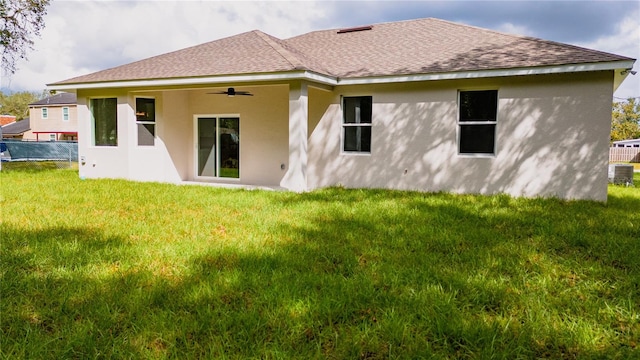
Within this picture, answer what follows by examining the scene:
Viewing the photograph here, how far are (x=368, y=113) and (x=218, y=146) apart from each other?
16.7ft

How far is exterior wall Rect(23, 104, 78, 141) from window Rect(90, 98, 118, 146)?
123 ft

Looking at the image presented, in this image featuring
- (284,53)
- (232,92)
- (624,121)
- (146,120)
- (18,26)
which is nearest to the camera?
(284,53)

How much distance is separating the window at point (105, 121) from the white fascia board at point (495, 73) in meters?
7.21

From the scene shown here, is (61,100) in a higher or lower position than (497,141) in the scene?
higher

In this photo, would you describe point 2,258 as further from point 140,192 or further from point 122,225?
point 140,192

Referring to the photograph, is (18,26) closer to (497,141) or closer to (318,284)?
(497,141)

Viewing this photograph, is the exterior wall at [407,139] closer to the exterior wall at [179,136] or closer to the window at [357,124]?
the exterior wall at [179,136]

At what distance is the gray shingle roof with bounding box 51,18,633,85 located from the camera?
934 cm

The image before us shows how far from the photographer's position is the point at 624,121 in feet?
162

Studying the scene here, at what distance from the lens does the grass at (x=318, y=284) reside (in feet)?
9.09

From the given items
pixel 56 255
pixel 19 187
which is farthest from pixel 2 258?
pixel 19 187

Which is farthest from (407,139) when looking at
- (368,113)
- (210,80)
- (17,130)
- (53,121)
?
(17,130)

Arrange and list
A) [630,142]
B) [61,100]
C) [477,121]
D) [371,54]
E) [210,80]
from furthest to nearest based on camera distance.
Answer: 1. [61,100]
2. [630,142]
3. [371,54]
4. [210,80]
5. [477,121]

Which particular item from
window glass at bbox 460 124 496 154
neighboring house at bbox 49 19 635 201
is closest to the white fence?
neighboring house at bbox 49 19 635 201
